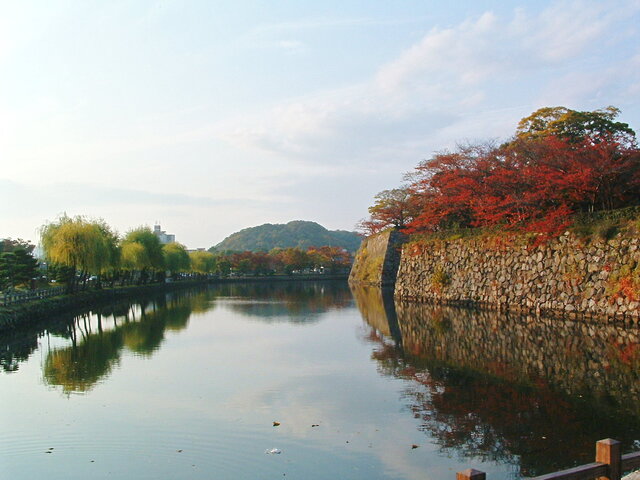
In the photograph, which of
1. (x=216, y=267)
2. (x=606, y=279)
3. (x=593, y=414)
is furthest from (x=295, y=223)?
(x=593, y=414)

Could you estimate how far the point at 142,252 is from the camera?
47.3 metres

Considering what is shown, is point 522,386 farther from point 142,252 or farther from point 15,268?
point 142,252

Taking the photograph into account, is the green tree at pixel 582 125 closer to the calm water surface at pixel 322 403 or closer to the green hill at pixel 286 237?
the calm water surface at pixel 322 403

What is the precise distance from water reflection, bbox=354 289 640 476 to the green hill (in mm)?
125722

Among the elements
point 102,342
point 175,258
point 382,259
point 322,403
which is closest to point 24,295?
point 102,342

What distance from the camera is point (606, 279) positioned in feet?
62.5

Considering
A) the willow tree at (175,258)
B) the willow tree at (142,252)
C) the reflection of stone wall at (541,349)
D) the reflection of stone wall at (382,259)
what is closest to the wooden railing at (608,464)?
the reflection of stone wall at (541,349)

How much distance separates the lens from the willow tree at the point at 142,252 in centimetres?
4556

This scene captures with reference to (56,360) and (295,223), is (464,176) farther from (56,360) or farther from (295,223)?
(295,223)

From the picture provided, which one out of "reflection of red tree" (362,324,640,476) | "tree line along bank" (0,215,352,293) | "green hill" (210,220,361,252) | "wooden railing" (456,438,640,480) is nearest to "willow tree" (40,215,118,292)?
"tree line along bank" (0,215,352,293)

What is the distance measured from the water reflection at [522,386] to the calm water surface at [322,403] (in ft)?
0.13

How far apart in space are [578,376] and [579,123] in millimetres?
22775

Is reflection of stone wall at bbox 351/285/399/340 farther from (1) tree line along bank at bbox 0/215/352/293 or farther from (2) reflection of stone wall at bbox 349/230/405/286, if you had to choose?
(2) reflection of stone wall at bbox 349/230/405/286

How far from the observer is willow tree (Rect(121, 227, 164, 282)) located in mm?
45562
